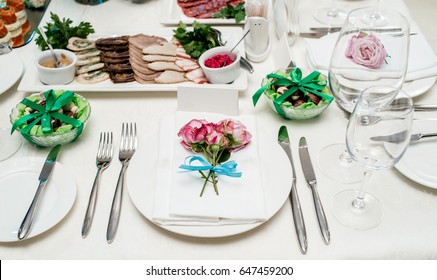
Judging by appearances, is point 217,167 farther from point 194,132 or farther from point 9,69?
point 9,69

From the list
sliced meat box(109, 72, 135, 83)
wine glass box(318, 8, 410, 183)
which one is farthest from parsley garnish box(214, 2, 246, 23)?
wine glass box(318, 8, 410, 183)

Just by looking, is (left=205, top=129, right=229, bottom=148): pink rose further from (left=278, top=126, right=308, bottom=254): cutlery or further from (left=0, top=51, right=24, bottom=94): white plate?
(left=0, top=51, right=24, bottom=94): white plate

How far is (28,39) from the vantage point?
1371 millimetres

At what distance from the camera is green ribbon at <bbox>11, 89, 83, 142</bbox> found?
960 millimetres

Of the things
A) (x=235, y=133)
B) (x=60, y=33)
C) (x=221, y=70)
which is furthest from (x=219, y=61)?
(x=60, y=33)

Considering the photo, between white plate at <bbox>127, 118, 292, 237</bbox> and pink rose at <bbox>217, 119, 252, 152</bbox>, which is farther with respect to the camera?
pink rose at <bbox>217, 119, 252, 152</bbox>

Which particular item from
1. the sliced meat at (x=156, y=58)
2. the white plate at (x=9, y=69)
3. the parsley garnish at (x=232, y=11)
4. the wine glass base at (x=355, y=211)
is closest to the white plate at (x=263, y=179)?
the wine glass base at (x=355, y=211)

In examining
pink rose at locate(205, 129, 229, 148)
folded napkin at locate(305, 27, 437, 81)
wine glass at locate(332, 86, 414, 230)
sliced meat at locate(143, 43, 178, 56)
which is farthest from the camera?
sliced meat at locate(143, 43, 178, 56)

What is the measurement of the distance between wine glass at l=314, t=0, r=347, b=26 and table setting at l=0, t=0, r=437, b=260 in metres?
0.26

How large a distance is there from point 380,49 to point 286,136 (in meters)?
0.27

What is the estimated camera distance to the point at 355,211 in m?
0.86

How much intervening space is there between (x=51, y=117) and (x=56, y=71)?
0.21 meters

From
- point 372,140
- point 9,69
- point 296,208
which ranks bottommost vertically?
point 9,69

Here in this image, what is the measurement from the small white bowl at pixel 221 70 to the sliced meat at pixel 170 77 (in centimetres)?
7
